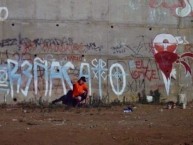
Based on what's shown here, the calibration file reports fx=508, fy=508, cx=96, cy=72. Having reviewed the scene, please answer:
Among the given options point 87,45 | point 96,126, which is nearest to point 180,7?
point 87,45

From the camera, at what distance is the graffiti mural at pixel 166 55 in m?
15.7

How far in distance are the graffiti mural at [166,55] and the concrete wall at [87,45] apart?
146 millimetres

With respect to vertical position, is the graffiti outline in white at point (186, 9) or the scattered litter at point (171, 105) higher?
the graffiti outline in white at point (186, 9)

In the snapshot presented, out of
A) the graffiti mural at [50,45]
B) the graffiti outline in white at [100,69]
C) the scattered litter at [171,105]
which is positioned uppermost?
the graffiti mural at [50,45]

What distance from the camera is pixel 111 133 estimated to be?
1023cm

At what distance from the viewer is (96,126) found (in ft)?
36.9

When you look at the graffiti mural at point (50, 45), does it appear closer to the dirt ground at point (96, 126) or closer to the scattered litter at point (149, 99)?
the dirt ground at point (96, 126)

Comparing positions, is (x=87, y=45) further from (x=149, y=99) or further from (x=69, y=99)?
(x=149, y=99)

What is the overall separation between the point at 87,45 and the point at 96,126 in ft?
14.1

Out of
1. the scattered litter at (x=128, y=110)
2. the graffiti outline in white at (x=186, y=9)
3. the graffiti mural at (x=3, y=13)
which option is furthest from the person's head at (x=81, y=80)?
the graffiti outline in white at (x=186, y=9)

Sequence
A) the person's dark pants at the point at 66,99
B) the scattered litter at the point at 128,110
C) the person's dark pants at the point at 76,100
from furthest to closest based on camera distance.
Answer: the person's dark pants at the point at 76,100
the person's dark pants at the point at 66,99
the scattered litter at the point at 128,110

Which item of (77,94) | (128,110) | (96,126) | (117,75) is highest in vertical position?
(117,75)

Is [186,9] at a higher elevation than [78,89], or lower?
higher

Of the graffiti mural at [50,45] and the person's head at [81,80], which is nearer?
the graffiti mural at [50,45]
